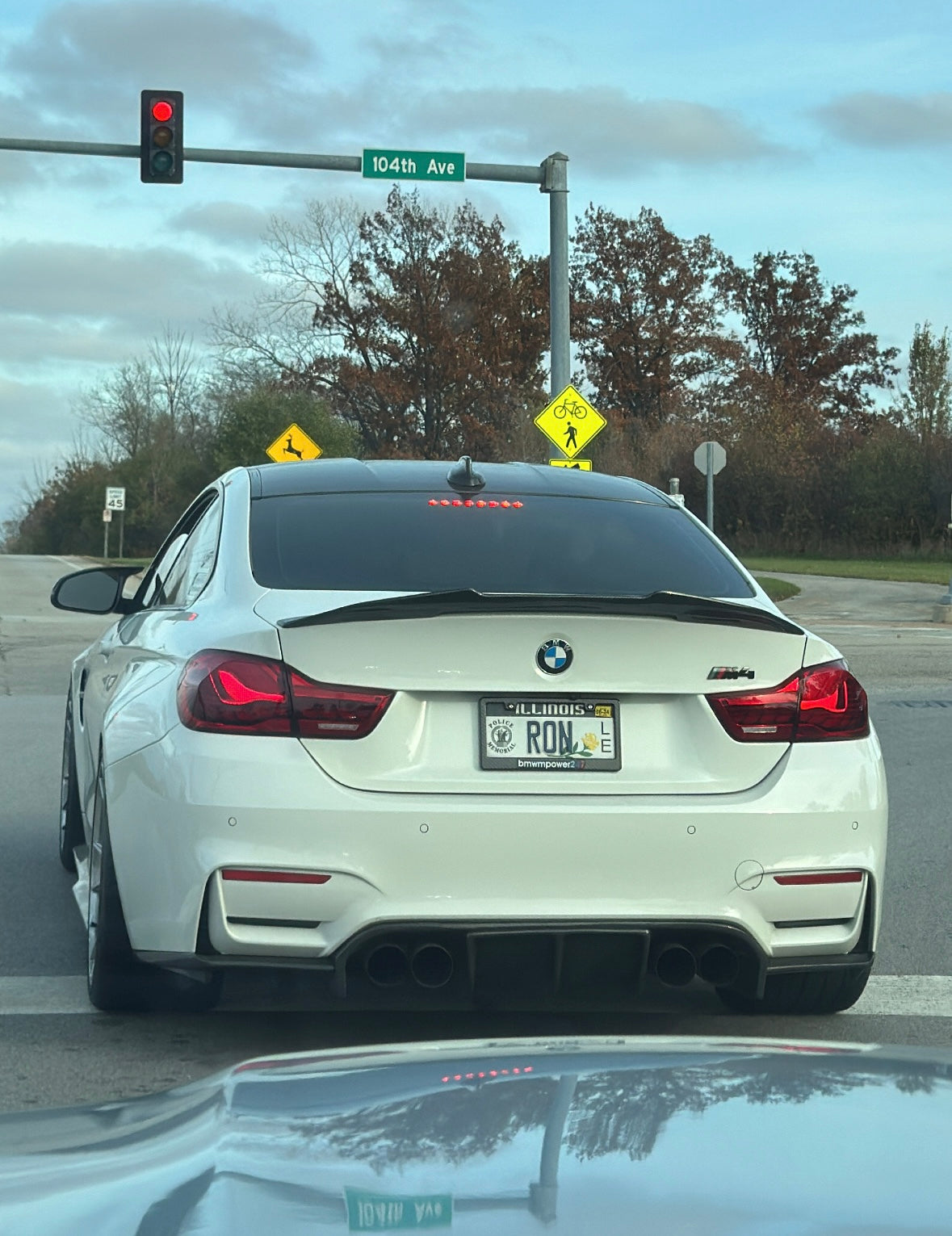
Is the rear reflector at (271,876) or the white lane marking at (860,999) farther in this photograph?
the white lane marking at (860,999)

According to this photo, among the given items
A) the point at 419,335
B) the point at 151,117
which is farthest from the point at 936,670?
the point at 419,335

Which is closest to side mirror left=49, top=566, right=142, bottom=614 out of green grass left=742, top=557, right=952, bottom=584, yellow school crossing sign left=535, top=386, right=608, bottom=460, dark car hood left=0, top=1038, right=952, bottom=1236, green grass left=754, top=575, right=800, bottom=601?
dark car hood left=0, top=1038, right=952, bottom=1236

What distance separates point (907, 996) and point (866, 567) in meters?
38.3

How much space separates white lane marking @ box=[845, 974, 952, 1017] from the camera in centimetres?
511

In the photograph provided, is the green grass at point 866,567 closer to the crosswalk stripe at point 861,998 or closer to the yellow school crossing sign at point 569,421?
the yellow school crossing sign at point 569,421

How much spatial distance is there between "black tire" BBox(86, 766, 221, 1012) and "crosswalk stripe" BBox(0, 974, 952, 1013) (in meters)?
0.13

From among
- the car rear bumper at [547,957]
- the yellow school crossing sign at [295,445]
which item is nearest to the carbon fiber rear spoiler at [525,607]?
the car rear bumper at [547,957]

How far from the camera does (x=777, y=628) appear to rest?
15.0ft

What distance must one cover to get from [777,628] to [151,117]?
15.9m

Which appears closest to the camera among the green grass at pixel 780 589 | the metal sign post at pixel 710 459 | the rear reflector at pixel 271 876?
the rear reflector at pixel 271 876

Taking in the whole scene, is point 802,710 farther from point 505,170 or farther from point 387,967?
point 505,170

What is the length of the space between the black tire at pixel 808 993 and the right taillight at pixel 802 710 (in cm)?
73

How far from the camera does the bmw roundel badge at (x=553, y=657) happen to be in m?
4.31

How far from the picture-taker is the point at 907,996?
531 centimetres
